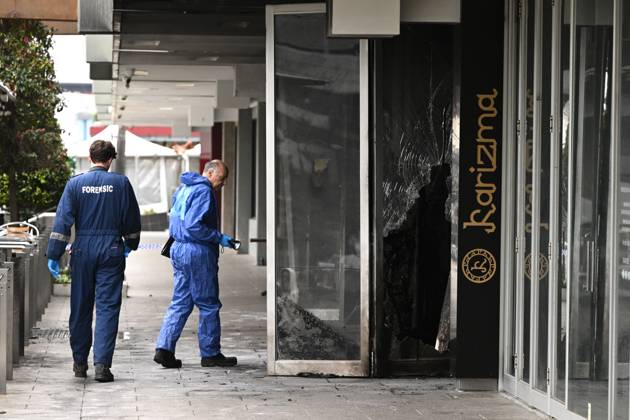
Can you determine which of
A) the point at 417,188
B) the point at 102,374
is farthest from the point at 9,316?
the point at 417,188

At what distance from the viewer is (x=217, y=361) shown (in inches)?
419

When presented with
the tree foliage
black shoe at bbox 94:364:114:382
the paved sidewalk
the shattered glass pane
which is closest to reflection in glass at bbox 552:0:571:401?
the paved sidewalk

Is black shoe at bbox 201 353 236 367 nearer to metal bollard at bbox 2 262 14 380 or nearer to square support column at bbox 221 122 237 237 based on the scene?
metal bollard at bbox 2 262 14 380

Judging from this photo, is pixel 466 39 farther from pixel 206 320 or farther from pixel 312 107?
pixel 206 320

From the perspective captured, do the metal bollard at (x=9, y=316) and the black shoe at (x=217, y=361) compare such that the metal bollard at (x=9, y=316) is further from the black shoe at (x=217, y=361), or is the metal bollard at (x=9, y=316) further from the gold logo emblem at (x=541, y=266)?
the gold logo emblem at (x=541, y=266)

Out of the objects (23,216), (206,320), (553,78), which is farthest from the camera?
(23,216)

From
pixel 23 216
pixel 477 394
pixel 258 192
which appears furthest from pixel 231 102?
pixel 477 394

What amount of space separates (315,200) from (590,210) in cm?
291

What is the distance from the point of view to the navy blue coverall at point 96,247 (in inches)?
380

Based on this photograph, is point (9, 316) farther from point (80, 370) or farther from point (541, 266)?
point (541, 266)

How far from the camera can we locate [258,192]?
2497cm

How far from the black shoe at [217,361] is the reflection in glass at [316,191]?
0.76 metres

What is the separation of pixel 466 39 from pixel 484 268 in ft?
5.24

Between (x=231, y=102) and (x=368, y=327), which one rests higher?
(x=231, y=102)
